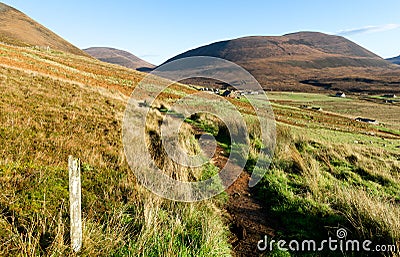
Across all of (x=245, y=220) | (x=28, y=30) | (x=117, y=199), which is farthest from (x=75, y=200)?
(x=28, y=30)

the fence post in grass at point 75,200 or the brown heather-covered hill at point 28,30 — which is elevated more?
the brown heather-covered hill at point 28,30

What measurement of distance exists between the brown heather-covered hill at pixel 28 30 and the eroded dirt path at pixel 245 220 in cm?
12270

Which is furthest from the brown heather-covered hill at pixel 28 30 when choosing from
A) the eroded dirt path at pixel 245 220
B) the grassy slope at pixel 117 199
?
the eroded dirt path at pixel 245 220

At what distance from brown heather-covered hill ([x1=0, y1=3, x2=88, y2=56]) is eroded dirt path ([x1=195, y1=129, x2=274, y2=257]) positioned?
4831 inches

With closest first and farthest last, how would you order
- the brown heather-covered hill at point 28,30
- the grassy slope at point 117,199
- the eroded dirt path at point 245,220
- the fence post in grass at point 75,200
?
1. the fence post in grass at point 75,200
2. the grassy slope at point 117,199
3. the eroded dirt path at point 245,220
4. the brown heather-covered hill at point 28,30

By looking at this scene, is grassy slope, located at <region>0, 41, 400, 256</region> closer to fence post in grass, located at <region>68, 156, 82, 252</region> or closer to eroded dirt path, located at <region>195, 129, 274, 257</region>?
fence post in grass, located at <region>68, 156, 82, 252</region>

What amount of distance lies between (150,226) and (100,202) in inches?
59.5

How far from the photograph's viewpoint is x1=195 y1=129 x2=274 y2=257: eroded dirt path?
18.0ft

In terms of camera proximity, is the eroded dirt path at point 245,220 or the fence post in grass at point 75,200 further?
the eroded dirt path at point 245,220

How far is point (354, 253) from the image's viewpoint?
5148 millimetres

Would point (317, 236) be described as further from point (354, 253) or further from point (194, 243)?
point (194, 243)

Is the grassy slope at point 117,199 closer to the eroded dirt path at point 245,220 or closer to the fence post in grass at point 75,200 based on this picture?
the fence post in grass at point 75,200

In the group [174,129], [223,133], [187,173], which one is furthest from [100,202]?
[223,133]

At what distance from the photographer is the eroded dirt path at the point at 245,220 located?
5.48 metres
